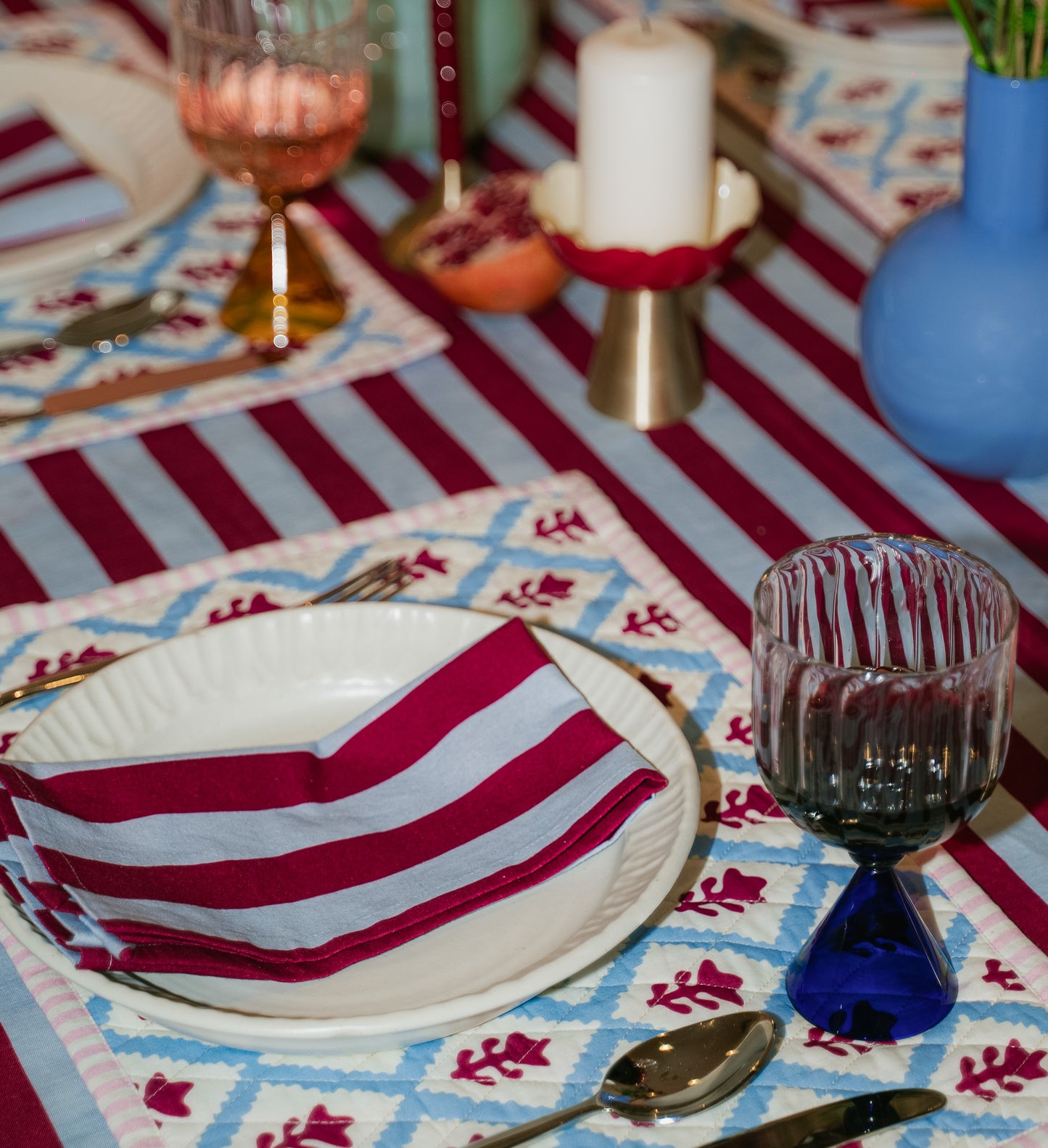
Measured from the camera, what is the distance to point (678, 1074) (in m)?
0.52

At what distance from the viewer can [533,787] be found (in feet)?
2.00

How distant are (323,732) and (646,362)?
0.35 meters

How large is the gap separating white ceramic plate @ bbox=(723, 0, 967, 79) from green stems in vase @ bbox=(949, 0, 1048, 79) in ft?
1.57

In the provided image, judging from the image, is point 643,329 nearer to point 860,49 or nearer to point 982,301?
point 982,301

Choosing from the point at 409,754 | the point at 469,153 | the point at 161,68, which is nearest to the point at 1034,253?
the point at 409,754

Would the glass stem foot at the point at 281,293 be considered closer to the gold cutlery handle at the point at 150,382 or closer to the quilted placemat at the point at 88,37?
the gold cutlery handle at the point at 150,382

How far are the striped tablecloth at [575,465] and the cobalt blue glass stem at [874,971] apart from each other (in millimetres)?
172

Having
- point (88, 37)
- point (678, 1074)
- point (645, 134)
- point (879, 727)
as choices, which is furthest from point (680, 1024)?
point (88, 37)

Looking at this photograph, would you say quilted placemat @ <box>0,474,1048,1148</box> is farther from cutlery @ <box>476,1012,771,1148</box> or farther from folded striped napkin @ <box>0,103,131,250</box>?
folded striped napkin @ <box>0,103,131,250</box>

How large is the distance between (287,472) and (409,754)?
0.30 meters

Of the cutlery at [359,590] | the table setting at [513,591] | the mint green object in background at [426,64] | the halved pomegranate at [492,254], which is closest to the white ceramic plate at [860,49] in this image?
the table setting at [513,591]

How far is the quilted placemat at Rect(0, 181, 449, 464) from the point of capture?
0.92m

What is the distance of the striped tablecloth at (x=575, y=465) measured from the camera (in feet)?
2.69

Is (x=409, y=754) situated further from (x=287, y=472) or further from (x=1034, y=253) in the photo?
(x=1034, y=253)
